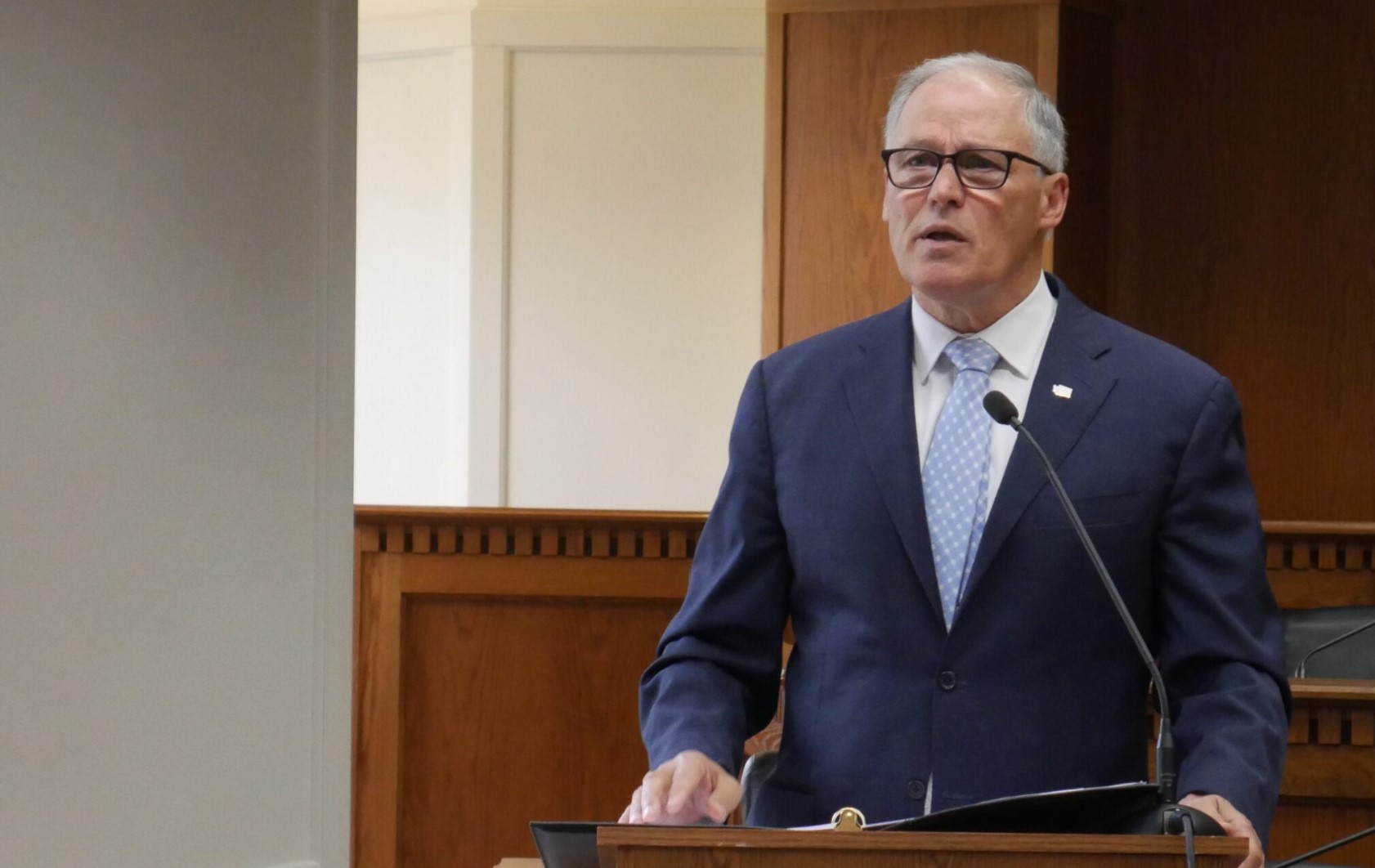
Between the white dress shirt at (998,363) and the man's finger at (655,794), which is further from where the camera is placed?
the white dress shirt at (998,363)

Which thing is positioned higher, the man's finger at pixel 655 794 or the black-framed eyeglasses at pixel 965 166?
the black-framed eyeglasses at pixel 965 166

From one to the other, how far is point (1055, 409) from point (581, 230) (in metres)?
5.03

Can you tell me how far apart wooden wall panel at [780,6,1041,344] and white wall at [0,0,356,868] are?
3124 millimetres

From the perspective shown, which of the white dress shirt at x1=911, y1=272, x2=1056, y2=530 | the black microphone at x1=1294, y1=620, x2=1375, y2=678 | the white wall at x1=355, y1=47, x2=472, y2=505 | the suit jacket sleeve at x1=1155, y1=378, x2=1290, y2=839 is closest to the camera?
the suit jacket sleeve at x1=1155, y1=378, x2=1290, y2=839

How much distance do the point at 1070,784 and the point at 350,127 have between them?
117 cm

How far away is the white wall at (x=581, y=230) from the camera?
263 inches

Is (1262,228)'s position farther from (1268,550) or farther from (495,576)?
(495,576)

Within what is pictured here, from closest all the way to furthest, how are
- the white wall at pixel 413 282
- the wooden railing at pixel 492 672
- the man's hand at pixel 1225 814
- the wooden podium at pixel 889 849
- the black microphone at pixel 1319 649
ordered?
1. the wooden podium at pixel 889 849
2. the man's hand at pixel 1225 814
3. the black microphone at pixel 1319 649
4. the wooden railing at pixel 492 672
5. the white wall at pixel 413 282

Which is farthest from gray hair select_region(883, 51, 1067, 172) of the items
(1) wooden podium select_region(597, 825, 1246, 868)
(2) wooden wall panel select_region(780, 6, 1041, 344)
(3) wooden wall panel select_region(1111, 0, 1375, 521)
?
(3) wooden wall panel select_region(1111, 0, 1375, 521)

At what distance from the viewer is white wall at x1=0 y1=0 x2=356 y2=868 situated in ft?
6.22

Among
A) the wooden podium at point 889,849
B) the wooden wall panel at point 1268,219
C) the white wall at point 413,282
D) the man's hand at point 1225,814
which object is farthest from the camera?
the white wall at point 413,282

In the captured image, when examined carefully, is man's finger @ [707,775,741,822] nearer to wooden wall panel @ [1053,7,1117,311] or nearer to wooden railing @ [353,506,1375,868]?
wooden railing @ [353,506,1375,868]

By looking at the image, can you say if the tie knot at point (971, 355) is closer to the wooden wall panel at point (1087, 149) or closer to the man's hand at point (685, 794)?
the man's hand at point (685, 794)

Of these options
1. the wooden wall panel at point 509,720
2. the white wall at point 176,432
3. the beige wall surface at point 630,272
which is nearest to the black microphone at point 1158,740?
the white wall at point 176,432
